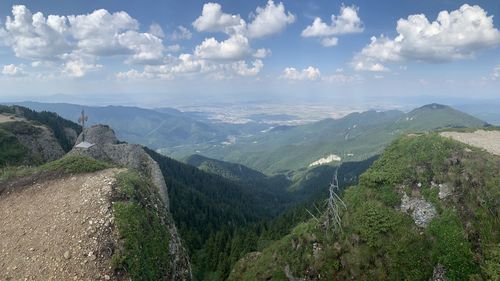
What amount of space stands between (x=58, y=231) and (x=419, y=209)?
28.5 m

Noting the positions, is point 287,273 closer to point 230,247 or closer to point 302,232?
point 302,232

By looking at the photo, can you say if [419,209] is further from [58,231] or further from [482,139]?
[58,231]

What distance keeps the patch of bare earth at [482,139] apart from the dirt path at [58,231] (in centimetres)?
3457

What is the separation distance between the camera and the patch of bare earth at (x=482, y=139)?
3481cm

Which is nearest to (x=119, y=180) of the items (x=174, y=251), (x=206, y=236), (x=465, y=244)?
(x=174, y=251)

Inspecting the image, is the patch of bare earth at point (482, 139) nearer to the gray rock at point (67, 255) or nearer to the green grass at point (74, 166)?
the gray rock at point (67, 255)

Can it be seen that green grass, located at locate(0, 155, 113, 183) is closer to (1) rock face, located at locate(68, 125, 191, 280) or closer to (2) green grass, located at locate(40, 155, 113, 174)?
(2) green grass, located at locate(40, 155, 113, 174)

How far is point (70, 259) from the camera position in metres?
20.8

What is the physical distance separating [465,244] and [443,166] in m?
8.09

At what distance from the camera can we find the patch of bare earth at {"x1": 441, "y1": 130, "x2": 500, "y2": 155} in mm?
34812

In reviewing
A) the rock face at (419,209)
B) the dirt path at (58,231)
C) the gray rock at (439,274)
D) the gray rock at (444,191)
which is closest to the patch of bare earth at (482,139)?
the gray rock at (444,191)

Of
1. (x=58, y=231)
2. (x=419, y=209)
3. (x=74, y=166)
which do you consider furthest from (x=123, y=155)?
(x=419, y=209)

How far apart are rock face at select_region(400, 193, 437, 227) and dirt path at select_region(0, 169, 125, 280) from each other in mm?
24617

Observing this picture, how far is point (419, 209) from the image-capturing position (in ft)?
101
